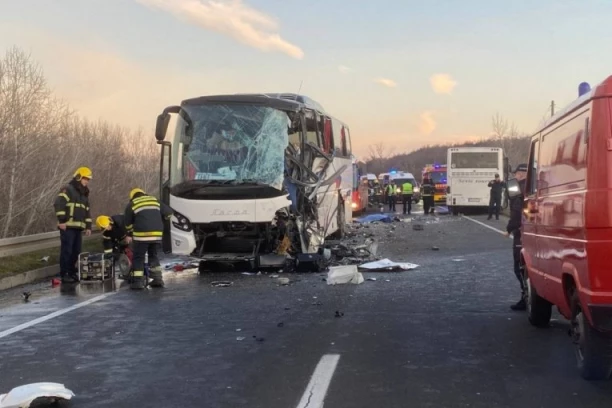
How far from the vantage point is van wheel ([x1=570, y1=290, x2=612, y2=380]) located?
4695mm

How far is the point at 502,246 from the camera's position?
16078 mm

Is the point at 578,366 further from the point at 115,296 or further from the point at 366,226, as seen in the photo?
the point at 366,226

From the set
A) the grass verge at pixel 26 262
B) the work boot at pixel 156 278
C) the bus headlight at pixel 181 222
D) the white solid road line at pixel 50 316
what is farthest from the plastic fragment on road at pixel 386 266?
the grass verge at pixel 26 262

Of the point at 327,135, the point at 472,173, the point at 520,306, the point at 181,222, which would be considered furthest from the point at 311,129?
the point at 472,173

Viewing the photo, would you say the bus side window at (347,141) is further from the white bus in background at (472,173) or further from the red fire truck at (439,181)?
the red fire truck at (439,181)

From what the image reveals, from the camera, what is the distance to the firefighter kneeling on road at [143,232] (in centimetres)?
1043

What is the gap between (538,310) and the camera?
6941 millimetres

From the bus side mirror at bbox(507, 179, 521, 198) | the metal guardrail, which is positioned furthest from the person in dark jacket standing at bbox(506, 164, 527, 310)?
the metal guardrail

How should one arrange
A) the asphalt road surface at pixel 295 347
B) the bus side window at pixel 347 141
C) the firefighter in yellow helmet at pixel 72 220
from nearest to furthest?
the asphalt road surface at pixel 295 347, the firefighter in yellow helmet at pixel 72 220, the bus side window at pixel 347 141

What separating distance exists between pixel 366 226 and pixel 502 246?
9060 millimetres

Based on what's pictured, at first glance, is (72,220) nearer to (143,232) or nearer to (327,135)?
(143,232)

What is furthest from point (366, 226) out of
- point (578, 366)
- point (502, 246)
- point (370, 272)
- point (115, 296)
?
point (578, 366)

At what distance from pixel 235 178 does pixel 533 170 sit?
241 inches

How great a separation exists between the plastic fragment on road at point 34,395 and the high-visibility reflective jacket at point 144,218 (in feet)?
18.7
